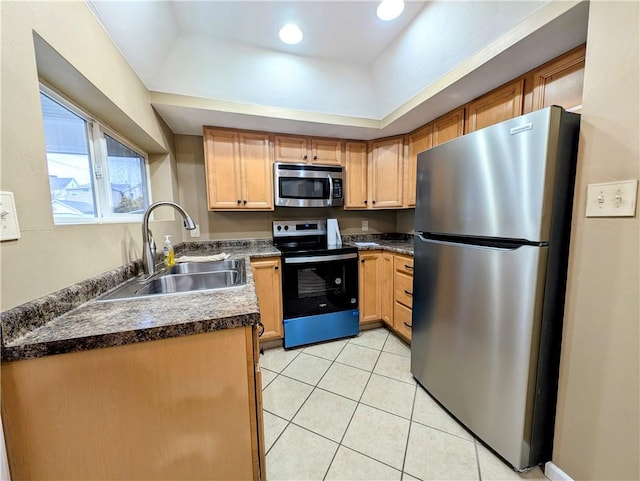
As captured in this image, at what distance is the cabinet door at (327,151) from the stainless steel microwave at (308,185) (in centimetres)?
9

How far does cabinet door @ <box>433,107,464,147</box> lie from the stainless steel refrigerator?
69 centimetres

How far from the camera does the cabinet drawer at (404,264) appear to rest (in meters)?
2.04

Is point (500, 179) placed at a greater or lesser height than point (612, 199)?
greater

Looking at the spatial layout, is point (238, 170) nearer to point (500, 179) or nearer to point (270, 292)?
point (270, 292)

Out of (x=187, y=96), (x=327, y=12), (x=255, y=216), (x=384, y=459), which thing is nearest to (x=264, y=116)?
(x=187, y=96)

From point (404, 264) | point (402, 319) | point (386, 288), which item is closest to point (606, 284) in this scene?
point (404, 264)

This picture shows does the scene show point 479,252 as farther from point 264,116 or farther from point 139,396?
point 264,116

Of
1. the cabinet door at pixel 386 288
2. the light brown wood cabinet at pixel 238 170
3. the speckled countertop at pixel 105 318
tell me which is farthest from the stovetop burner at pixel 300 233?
the speckled countertop at pixel 105 318

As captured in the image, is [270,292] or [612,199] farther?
[270,292]

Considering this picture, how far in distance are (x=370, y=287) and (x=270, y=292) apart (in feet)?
3.29

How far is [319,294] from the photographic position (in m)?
2.25

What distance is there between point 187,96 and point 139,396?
1884 mm

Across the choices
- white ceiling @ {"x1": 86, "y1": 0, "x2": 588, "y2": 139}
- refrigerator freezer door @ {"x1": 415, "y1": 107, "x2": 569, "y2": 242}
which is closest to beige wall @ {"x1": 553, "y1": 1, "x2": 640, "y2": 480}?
refrigerator freezer door @ {"x1": 415, "y1": 107, "x2": 569, "y2": 242}

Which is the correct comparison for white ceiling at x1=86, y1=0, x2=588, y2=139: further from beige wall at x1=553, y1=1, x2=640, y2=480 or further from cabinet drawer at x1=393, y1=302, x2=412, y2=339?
cabinet drawer at x1=393, y1=302, x2=412, y2=339
